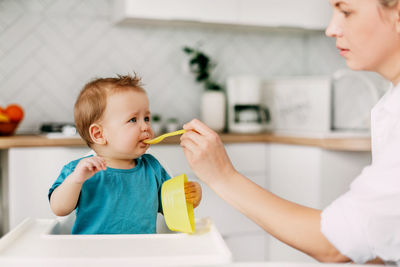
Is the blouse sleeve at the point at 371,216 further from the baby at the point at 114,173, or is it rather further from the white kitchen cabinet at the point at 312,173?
the white kitchen cabinet at the point at 312,173

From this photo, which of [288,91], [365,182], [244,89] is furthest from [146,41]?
[365,182]

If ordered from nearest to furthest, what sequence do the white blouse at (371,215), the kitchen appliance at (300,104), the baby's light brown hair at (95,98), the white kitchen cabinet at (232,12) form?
1. the white blouse at (371,215)
2. the baby's light brown hair at (95,98)
3. the white kitchen cabinet at (232,12)
4. the kitchen appliance at (300,104)

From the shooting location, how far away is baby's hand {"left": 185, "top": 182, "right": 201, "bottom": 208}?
0.87 meters

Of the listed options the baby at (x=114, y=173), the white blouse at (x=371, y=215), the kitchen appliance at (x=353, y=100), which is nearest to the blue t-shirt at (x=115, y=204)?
the baby at (x=114, y=173)

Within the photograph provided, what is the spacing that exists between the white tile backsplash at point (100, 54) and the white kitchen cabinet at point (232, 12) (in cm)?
17

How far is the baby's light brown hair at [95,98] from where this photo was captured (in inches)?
35.7

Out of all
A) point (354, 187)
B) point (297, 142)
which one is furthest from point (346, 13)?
point (297, 142)

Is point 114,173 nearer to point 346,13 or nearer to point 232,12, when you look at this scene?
point 346,13

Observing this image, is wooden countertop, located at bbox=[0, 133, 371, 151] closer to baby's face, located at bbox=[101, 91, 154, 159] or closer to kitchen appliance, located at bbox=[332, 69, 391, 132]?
kitchen appliance, located at bbox=[332, 69, 391, 132]

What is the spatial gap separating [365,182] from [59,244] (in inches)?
20.4

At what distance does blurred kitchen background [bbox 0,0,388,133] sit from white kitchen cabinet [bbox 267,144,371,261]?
2.28 feet

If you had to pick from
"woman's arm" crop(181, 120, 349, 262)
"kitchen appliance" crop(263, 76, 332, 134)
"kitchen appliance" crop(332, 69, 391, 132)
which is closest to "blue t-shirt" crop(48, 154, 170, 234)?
"woman's arm" crop(181, 120, 349, 262)

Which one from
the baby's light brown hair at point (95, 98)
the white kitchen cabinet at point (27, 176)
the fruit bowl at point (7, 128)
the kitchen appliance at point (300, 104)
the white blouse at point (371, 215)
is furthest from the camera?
the kitchen appliance at point (300, 104)

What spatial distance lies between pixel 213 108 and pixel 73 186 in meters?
1.73
